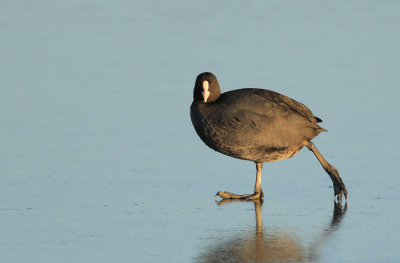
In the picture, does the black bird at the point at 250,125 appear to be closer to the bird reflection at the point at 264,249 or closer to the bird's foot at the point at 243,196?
the bird's foot at the point at 243,196

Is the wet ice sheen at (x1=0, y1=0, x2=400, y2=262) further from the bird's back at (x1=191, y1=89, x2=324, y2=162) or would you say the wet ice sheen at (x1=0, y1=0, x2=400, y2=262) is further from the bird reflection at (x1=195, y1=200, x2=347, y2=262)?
the bird's back at (x1=191, y1=89, x2=324, y2=162)

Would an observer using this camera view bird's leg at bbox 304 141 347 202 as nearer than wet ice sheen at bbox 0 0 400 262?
No

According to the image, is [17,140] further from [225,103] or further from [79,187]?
[225,103]

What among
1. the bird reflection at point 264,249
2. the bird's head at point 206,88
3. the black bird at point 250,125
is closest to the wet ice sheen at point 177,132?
the bird reflection at point 264,249

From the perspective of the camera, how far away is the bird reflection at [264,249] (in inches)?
201

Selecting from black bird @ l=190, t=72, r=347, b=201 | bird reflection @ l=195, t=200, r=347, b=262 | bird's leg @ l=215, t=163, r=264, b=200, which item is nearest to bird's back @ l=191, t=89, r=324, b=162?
black bird @ l=190, t=72, r=347, b=201

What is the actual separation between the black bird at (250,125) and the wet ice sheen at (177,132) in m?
0.29

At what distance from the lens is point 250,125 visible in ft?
22.3

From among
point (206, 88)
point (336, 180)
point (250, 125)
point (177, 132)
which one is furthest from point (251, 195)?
point (177, 132)

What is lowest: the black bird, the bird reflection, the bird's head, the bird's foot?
the bird reflection

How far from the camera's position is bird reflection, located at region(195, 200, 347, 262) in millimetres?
5117

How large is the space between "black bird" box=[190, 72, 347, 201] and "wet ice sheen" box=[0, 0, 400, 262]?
0.29 m

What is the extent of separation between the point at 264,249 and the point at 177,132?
3383 millimetres

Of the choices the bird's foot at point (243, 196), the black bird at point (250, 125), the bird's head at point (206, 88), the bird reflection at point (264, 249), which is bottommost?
the bird reflection at point (264, 249)
